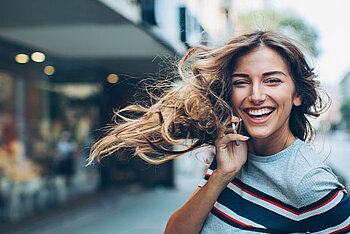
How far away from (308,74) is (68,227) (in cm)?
752

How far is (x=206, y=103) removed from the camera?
A: 66.8 inches

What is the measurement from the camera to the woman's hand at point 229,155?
158 cm

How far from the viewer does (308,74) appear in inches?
66.2

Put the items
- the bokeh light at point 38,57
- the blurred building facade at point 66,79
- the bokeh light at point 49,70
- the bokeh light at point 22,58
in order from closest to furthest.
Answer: the blurred building facade at point 66,79, the bokeh light at point 22,58, the bokeh light at point 38,57, the bokeh light at point 49,70

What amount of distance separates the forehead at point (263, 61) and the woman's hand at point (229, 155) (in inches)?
8.0

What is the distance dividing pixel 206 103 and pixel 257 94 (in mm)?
236

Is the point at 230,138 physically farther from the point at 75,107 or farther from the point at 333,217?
the point at 75,107

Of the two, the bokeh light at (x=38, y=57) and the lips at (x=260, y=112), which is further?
the bokeh light at (x=38, y=57)

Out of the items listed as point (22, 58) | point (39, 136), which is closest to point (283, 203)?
point (22, 58)

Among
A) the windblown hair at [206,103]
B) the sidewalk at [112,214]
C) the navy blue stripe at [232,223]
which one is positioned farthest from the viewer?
the sidewalk at [112,214]

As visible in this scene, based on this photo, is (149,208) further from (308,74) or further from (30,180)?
(308,74)

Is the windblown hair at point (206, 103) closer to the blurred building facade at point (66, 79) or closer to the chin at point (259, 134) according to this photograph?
the chin at point (259, 134)

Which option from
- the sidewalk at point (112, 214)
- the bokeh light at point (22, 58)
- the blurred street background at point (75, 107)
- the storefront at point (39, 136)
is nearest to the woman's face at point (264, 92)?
the blurred street background at point (75, 107)

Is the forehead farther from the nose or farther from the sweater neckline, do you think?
the sweater neckline
